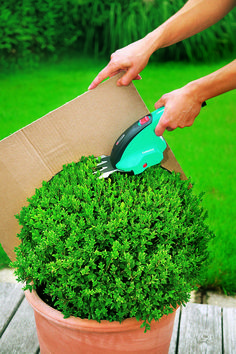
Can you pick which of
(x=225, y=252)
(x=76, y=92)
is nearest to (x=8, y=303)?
(x=225, y=252)

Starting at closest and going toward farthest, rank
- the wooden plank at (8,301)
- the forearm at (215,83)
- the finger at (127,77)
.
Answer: the forearm at (215,83)
the finger at (127,77)
the wooden plank at (8,301)

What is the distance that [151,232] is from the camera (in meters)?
1.56

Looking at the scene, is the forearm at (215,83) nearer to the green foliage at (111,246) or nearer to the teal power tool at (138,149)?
the teal power tool at (138,149)

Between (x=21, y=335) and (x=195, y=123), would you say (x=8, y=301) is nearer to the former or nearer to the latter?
(x=21, y=335)

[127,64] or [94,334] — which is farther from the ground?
[127,64]

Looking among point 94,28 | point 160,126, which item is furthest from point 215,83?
point 94,28

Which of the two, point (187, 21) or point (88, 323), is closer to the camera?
point (88, 323)

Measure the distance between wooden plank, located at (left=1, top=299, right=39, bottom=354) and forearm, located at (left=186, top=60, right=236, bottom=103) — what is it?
1.43 meters

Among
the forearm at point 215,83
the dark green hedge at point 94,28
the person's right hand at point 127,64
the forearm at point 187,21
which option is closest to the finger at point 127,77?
the person's right hand at point 127,64

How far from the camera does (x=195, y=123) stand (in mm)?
4684

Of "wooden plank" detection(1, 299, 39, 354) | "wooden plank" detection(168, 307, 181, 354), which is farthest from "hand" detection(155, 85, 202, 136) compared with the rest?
"wooden plank" detection(1, 299, 39, 354)

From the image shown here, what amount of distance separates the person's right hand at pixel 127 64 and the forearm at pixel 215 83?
0.80ft

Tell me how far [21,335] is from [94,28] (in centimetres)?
510

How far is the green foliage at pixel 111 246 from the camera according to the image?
1.47 metres
